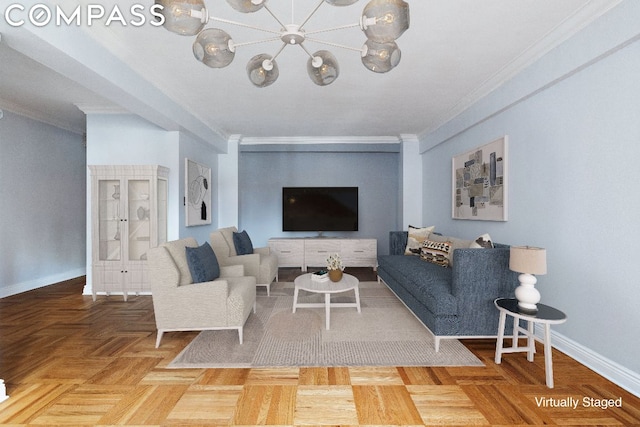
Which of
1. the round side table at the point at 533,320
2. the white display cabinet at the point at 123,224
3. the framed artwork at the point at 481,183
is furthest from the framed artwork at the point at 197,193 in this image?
the round side table at the point at 533,320

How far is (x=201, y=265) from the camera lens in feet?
8.75

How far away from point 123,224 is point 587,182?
490 cm

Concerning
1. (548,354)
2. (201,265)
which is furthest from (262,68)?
(548,354)

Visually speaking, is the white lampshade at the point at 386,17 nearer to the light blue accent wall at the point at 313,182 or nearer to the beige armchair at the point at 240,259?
the beige armchair at the point at 240,259

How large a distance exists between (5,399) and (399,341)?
2.75 meters

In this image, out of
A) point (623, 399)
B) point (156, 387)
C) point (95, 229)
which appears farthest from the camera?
point (95, 229)

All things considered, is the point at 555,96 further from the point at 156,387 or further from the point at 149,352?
the point at 149,352

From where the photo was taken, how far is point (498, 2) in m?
2.00

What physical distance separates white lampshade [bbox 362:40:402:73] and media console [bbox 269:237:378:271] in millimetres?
4146

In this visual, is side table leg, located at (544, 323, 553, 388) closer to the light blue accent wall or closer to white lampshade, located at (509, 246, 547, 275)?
white lampshade, located at (509, 246, 547, 275)

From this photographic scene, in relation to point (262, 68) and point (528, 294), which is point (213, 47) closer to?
point (262, 68)

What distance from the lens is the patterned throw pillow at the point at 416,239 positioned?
428 centimetres

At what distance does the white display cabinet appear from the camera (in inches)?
152

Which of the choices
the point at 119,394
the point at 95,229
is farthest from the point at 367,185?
the point at 119,394
